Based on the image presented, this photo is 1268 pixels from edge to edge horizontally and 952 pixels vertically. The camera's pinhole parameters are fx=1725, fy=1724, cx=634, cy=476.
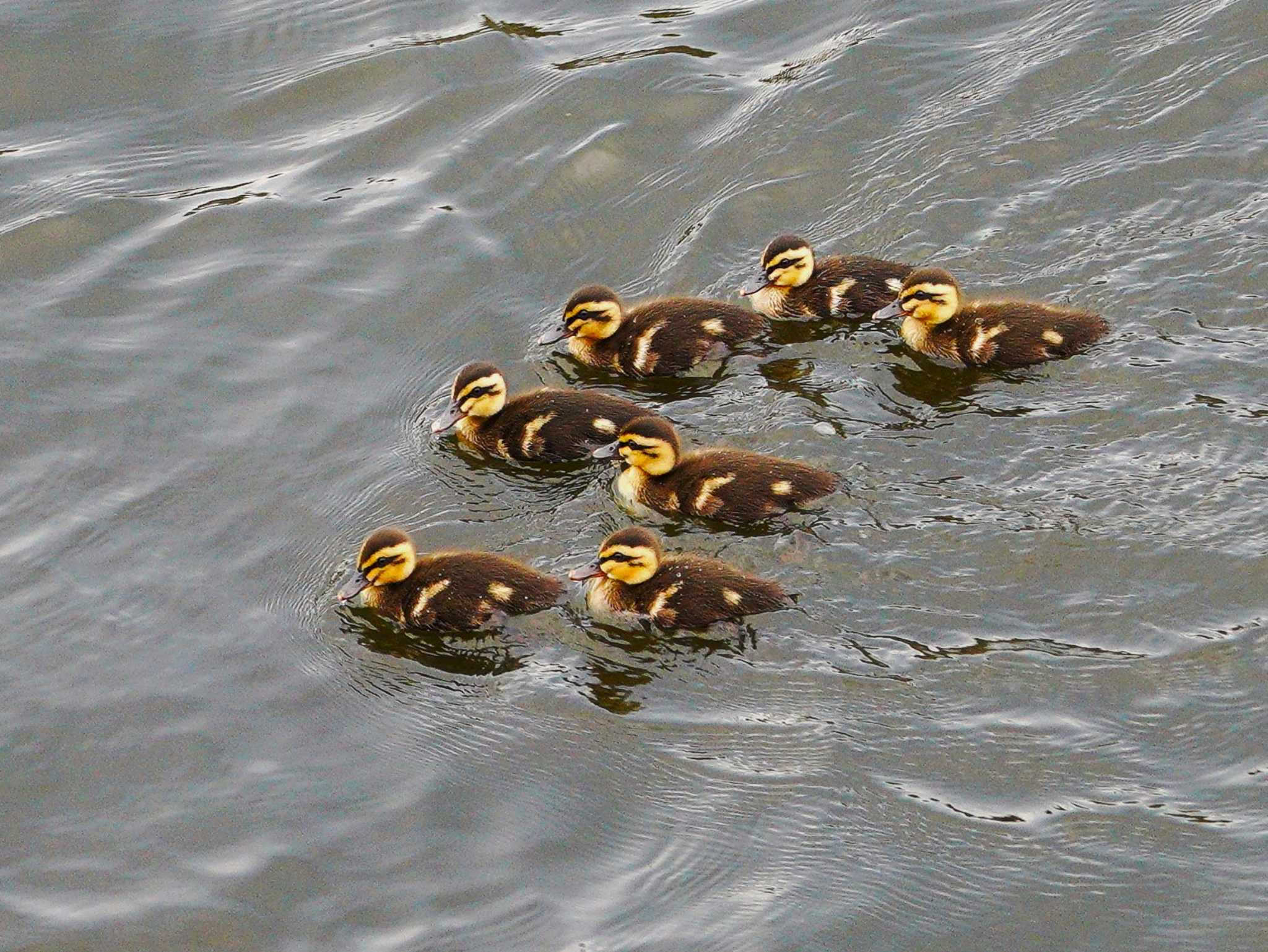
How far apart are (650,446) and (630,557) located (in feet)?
1.84

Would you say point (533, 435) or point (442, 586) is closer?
point (442, 586)

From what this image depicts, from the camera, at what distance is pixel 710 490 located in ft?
17.6

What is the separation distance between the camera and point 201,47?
318 inches

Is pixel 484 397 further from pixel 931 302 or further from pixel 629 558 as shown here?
pixel 931 302

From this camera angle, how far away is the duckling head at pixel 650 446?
5461 millimetres

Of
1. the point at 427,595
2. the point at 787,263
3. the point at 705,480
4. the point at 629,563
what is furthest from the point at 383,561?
the point at 787,263

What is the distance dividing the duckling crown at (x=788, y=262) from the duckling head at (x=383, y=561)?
1829mm

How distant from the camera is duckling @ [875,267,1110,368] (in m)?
5.82

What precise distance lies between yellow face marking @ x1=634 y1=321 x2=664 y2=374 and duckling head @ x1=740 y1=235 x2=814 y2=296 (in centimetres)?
46

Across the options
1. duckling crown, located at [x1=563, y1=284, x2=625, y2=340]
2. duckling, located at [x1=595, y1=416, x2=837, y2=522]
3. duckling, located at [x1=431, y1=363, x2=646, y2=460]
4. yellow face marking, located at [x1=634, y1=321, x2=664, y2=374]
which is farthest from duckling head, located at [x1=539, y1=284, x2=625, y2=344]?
duckling, located at [x1=595, y1=416, x2=837, y2=522]

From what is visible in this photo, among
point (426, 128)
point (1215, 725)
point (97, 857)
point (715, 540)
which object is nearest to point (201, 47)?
point (426, 128)

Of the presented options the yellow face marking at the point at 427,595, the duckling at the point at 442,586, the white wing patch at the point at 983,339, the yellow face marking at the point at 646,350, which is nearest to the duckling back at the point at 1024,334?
the white wing patch at the point at 983,339

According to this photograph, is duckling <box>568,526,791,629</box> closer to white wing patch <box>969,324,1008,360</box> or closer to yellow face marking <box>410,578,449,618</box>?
yellow face marking <box>410,578,449,618</box>

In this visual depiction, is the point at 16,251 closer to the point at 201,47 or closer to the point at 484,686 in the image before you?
the point at 201,47
